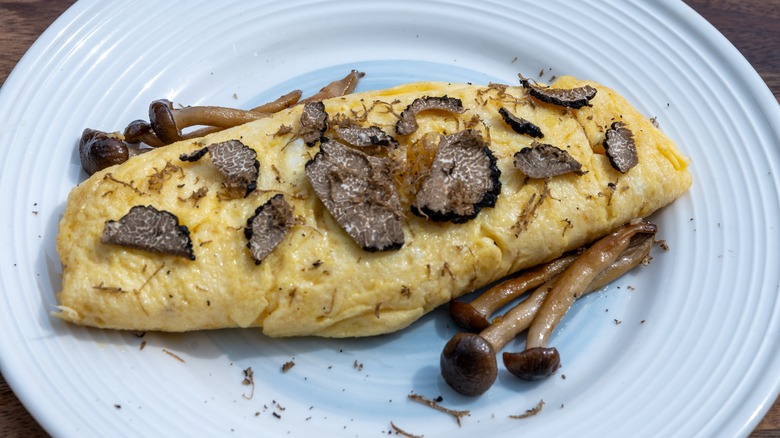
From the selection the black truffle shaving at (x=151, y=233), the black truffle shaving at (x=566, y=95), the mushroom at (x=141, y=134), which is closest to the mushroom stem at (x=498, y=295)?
the black truffle shaving at (x=566, y=95)

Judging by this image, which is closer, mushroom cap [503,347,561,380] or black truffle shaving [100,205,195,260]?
black truffle shaving [100,205,195,260]

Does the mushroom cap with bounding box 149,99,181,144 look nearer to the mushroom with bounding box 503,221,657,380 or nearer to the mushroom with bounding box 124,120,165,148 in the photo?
the mushroom with bounding box 124,120,165,148

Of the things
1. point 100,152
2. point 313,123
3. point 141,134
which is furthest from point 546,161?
point 100,152

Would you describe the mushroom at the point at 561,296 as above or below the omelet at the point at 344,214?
below

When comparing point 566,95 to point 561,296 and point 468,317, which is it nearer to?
point 561,296

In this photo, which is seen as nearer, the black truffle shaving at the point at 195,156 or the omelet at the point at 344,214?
the omelet at the point at 344,214

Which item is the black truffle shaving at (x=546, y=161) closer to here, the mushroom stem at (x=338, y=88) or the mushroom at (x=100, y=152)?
the mushroom stem at (x=338, y=88)

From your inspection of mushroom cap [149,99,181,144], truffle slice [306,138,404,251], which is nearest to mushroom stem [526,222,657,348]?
truffle slice [306,138,404,251]
